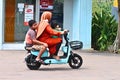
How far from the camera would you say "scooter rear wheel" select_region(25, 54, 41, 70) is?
1416cm

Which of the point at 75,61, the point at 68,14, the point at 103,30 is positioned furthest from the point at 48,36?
the point at 103,30

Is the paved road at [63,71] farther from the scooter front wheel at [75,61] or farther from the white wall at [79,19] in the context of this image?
the white wall at [79,19]

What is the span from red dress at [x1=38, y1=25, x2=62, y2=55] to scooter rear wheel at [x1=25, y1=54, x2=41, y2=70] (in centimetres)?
55

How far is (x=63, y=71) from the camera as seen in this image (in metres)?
14.1

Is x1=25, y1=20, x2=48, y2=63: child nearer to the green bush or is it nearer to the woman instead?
the woman

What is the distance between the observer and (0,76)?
1292 centimetres

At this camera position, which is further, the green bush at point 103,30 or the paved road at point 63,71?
the green bush at point 103,30

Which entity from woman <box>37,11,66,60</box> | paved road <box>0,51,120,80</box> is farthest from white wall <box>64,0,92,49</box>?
woman <box>37,11,66,60</box>

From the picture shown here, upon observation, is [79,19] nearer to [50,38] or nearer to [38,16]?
[38,16]

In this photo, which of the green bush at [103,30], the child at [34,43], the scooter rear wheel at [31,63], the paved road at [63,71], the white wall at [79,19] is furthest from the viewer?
the green bush at [103,30]

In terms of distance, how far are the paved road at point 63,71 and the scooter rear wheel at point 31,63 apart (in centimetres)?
13

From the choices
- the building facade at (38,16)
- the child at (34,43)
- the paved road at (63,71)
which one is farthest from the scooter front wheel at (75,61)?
the building facade at (38,16)

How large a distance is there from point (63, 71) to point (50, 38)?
105 cm

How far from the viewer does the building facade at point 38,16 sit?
70.3 ft
